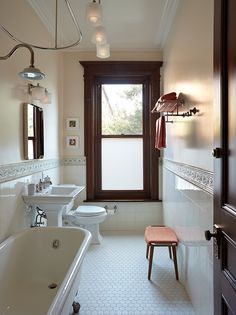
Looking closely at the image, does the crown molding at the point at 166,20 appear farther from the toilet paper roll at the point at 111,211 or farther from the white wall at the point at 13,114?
the toilet paper roll at the point at 111,211

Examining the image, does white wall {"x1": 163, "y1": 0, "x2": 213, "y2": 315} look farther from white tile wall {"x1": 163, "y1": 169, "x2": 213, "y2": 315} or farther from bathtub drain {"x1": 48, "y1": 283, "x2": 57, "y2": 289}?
bathtub drain {"x1": 48, "y1": 283, "x2": 57, "y2": 289}

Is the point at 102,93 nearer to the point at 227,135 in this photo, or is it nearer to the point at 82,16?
the point at 82,16

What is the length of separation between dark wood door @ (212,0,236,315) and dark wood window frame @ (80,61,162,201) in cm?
271

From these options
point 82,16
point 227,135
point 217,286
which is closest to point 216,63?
point 227,135

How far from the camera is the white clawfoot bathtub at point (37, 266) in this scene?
1.82 m

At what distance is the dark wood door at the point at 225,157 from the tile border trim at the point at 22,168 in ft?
5.27

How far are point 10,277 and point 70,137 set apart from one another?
2.22 meters

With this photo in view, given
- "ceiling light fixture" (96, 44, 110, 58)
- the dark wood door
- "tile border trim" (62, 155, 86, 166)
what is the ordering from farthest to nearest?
"tile border trim" (62, 155, 86, 166), "ceiling light fixture" (96, 44, 110, 58), the dark wood door

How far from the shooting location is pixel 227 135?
3.30 ft

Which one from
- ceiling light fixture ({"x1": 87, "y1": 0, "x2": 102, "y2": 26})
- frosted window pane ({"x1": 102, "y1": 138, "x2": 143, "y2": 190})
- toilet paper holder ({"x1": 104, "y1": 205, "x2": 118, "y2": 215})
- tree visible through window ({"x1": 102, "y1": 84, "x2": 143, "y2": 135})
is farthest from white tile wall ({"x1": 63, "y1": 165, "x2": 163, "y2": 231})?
ceiling light fixture ({"x1": 87, "y1": 0, "x2": 102, "y2": 26})

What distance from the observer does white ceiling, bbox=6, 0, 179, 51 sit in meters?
2.66

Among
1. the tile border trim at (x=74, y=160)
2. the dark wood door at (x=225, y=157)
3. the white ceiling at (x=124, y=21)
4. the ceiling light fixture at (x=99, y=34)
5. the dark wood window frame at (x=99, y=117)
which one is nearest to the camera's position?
the dark wood door at (x=225, y=157)

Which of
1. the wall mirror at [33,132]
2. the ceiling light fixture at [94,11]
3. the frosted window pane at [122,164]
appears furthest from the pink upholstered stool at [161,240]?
the ceiling light fixture at [94,11]

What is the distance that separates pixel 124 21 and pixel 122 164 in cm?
193
